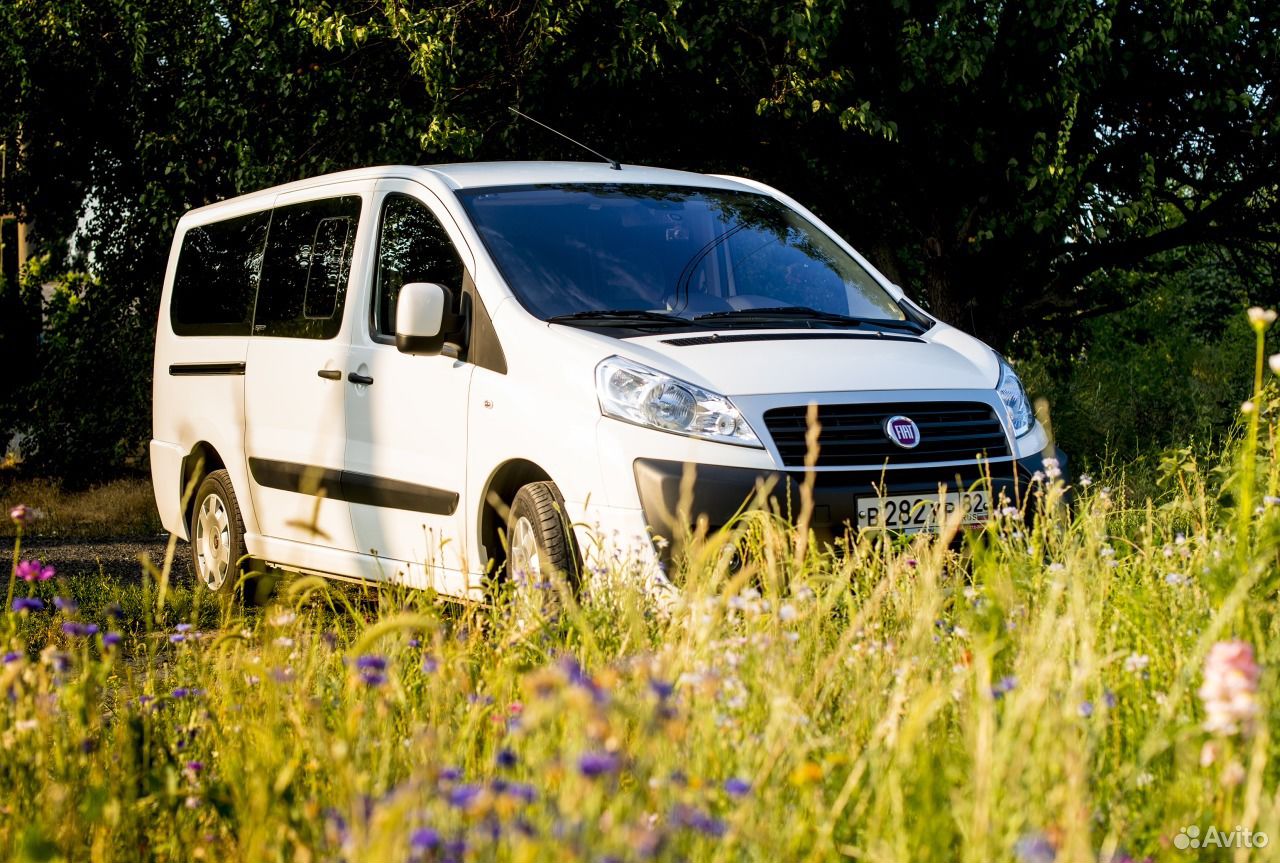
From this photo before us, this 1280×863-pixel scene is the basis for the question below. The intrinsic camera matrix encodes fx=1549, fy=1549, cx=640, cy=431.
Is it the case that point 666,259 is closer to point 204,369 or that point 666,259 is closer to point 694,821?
point 204,369

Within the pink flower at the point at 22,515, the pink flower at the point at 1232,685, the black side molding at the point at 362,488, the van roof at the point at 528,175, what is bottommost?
the black side molding at the point at 362,488

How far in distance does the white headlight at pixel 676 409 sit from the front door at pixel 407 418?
85 centimetres

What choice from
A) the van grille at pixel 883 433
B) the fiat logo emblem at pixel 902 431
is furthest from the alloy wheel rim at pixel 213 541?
the fiat logo emblem at pixel 902 431

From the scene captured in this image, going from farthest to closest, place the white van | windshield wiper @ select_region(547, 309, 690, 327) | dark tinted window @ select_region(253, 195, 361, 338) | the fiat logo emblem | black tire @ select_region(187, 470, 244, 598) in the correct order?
black tire @ select_region(187, 470, 244, 598)
dark tinted window @ select_region(253, 195, 361, 338)
windshield wiper @ select_region(547, 309, 690, 327)
the fiat logo emblem
the white van

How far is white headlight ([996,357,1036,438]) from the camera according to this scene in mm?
5684

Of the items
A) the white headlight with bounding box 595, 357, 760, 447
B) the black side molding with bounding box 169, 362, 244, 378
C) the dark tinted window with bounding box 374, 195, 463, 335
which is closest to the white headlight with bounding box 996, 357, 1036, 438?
the white headlight with bounding box 595, 357, 760, 447

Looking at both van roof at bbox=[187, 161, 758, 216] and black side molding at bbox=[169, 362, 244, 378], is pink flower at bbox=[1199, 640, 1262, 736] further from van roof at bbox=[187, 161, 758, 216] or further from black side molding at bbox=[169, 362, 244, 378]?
black side molding at bbox=[169, 362, 244, 378]

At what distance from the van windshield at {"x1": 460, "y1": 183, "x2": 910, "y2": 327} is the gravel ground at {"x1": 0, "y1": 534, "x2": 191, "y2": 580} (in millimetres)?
3742

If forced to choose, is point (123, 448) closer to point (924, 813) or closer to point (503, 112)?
point (503, 112)

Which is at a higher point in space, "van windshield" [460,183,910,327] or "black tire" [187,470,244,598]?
"van windshield" [460,183,910,327]

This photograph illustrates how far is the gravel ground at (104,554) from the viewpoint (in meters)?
9.19

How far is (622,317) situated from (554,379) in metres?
0.53

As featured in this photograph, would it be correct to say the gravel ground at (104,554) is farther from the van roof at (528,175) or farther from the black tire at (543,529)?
the black tire at (543,529)

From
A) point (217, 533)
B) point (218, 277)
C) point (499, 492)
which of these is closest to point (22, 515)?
point (499, 492)
